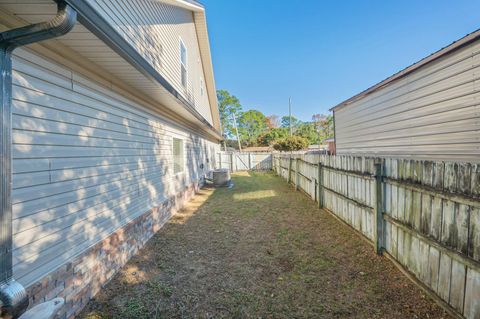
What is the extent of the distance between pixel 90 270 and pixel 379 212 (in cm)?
418

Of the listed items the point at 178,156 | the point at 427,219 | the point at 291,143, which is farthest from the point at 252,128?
the point at 427,219

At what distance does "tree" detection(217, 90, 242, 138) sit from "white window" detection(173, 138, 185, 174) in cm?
3807

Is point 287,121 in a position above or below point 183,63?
above

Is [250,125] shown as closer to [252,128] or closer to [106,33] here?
[252,128]

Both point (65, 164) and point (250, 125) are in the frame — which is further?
point (250, 125)

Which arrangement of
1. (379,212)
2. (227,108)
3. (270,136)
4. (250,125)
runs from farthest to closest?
(250,125) → (227,108) → (270,136) → (379,212)

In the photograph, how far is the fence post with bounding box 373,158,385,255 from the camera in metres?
3.55

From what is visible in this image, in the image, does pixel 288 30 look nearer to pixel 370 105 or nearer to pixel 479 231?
pixel 370 105

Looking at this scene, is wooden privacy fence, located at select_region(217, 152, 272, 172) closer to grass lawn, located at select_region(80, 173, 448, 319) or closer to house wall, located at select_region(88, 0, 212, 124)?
house wall, located at select_region(88, 0, 212, 124)

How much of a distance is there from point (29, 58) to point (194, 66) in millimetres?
8762

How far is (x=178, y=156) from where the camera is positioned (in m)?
7.86

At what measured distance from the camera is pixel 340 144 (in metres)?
9.21

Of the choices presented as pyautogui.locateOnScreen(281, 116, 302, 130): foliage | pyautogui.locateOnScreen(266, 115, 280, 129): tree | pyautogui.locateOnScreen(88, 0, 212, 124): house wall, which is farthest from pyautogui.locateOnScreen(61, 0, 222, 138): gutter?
pyautogui.locateOnScreen(281, 116, 302, 130): foliage

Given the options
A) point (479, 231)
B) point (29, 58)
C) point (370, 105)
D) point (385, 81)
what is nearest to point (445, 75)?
point (385, 81)
